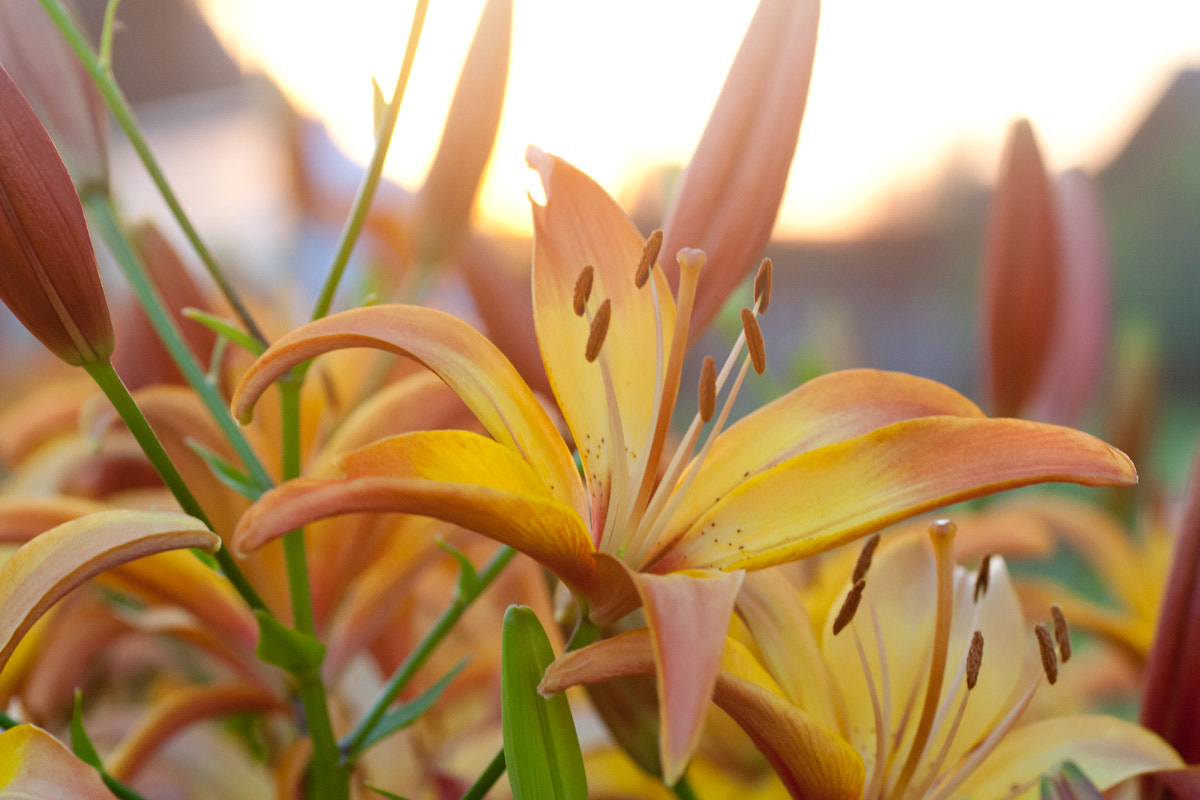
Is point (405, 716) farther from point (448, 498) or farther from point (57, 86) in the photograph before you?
point (57, 86)

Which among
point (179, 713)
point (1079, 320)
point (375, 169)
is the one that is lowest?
point (179, 713)

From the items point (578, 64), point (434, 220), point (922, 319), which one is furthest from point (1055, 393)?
point (922, 319)

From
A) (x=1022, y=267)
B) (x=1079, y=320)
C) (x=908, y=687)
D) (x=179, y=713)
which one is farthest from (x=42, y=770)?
(x=1079, y=320)

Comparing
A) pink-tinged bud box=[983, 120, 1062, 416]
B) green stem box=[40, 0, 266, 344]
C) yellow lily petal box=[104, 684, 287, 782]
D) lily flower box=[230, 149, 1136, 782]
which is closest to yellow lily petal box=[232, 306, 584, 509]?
lily flower box=[230, 149, 1136, 782]

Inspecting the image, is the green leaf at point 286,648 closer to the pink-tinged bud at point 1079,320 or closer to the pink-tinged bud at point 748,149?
the pink-tinged bud at point 748,149

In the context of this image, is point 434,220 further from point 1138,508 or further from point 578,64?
point 1138,508

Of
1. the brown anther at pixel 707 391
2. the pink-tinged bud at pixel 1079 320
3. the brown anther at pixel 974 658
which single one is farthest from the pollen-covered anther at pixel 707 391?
the pink-tinged bud at pixel 1079 320
